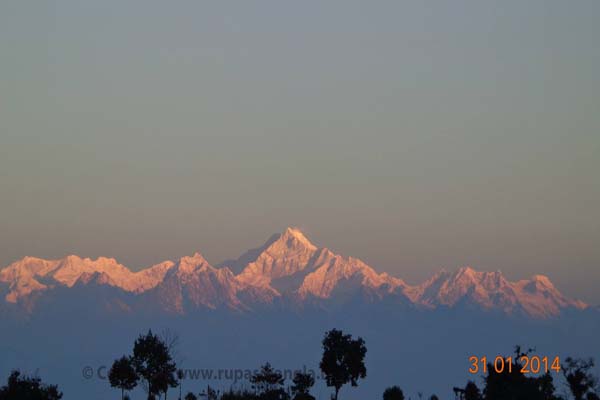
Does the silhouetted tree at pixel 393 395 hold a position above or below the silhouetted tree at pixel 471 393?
above

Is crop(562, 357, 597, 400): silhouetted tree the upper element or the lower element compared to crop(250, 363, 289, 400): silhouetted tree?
lower

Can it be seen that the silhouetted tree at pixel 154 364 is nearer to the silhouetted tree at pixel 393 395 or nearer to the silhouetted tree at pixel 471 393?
the silhouetted tree at pixel 393 395

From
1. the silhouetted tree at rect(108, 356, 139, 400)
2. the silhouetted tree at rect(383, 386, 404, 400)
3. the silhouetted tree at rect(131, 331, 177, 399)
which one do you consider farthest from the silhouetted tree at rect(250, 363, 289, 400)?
the silhouetted tree at rect(108, 356, 139, 400)

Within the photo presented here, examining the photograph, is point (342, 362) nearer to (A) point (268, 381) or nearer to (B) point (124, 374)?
(A) point (268, 381)

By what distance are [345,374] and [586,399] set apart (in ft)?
101

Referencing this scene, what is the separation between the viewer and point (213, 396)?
138875 millimetres

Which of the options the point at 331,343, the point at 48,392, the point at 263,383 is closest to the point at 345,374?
the point at 331,343

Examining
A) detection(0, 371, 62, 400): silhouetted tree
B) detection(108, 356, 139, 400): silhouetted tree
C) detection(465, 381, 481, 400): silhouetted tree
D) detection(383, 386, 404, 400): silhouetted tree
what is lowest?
detection(0, 371, 62, 400): silhouetted tree

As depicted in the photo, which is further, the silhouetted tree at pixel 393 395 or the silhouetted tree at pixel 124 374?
the silhouetted tree at pixel 124 374

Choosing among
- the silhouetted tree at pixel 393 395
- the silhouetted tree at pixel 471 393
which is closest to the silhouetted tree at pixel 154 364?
the silhouetted tree at pixel 393 395

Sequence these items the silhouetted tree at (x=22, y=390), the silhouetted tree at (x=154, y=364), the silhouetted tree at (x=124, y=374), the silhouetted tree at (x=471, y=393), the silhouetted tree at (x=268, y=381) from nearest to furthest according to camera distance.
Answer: the silhouetted tree at (x=22, y=390) → the silhouetted tree at (x=471, y=393) → the silhouetted tree at (x=154, y=364) → the silhouetted tree at (x=268, y=381) → the silhouetted tree at (x=124, y=374)

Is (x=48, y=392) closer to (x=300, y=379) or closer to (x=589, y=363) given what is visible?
(x=300, y=379)

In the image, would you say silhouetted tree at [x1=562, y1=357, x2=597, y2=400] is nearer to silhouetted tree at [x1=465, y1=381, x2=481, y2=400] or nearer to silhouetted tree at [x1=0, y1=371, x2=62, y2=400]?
silhouetted tree at [x1=465, y1=381, x2=481, y2=400]

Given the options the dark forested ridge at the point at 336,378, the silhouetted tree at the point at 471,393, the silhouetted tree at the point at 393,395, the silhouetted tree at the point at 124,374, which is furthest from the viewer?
the silhouetted tree at the point at 124,374
